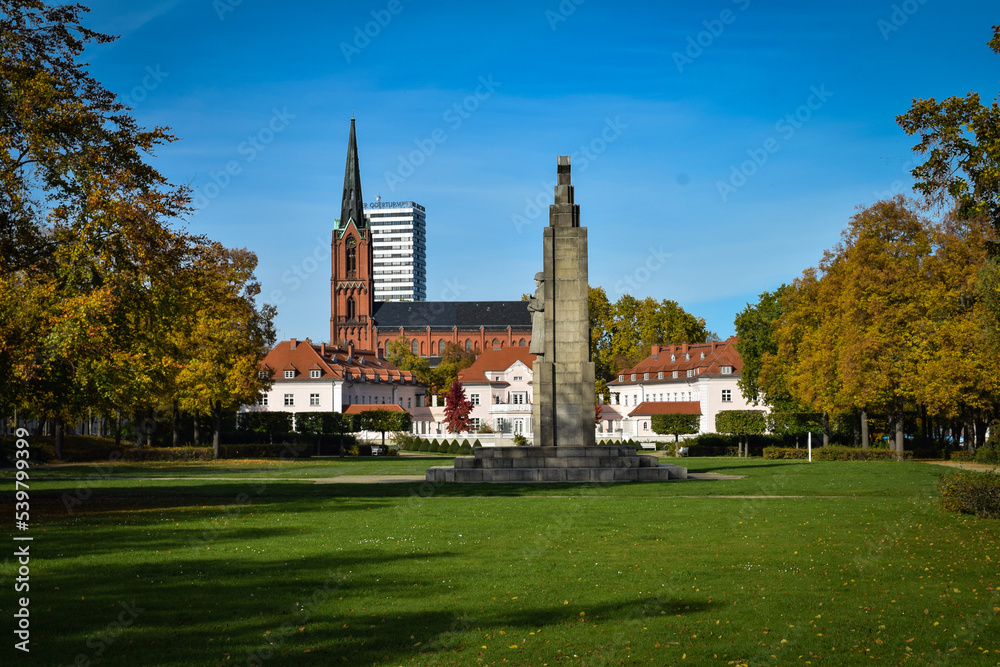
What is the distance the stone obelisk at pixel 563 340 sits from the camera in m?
30.2

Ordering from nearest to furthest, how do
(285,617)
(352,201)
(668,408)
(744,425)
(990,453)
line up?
1. (285,617)
2. (990,453)
3. (744,425)
4. (668,408)
5. (352,201)

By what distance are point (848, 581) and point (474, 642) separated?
5.61m

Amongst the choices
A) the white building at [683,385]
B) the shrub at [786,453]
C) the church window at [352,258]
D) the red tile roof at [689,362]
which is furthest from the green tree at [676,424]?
the church window at [352,258]

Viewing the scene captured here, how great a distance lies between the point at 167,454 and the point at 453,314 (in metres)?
132

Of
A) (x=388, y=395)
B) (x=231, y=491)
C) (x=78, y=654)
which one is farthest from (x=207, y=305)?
(x=388, y=395)

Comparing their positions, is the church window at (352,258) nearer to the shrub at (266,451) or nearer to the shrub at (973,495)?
the shrub at (266,451)

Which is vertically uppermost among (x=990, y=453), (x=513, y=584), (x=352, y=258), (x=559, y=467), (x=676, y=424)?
(x=352, y=258)

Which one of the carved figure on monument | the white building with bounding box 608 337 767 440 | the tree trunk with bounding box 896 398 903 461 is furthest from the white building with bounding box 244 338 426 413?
the carved figure on monument

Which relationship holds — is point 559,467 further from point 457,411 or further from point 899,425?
point 457,411

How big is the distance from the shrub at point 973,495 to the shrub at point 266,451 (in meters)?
44.4

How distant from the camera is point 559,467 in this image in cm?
2922

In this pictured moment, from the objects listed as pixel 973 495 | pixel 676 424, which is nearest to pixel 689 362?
pixel 676 424

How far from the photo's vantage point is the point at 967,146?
18359mm

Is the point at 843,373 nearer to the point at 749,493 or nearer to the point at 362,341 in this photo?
the point at 749,493
